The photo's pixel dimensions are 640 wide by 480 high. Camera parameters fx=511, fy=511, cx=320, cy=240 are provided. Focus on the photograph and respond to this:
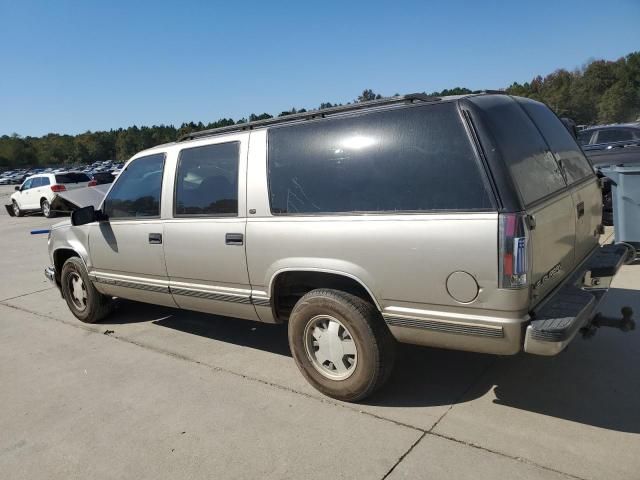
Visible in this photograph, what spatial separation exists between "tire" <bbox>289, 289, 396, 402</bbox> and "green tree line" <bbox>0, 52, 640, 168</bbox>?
4250 cm

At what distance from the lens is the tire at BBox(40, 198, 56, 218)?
2040 centimetres

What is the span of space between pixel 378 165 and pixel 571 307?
1.40m

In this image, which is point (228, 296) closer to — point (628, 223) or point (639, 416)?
point (639, 416)

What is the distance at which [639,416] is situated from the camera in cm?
306

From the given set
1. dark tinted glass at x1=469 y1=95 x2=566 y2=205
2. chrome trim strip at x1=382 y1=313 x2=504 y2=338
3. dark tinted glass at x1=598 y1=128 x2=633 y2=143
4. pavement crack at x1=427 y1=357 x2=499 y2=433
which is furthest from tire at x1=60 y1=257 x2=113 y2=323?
dark tinted glass at x1=598 y1=128 x2=633 y2=143

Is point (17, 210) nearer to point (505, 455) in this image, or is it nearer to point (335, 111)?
point (335, 111)

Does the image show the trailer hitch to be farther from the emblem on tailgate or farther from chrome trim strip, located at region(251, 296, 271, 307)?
chrome trim strip, located at region(251, 296, 271, 307)

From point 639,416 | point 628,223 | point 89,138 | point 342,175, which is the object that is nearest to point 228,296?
point 342,175

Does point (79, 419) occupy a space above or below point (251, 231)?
below

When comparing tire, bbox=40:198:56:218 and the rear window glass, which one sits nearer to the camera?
tire, bbox=40:198:56:218

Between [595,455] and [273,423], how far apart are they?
6.12 ft

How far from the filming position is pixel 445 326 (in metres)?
2.95

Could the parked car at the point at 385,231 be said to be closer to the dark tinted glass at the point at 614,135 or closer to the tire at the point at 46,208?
the dark tinted glass at the point at 614,135

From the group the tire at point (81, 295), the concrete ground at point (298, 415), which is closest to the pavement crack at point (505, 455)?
the concrete ground at point (298, 415)
